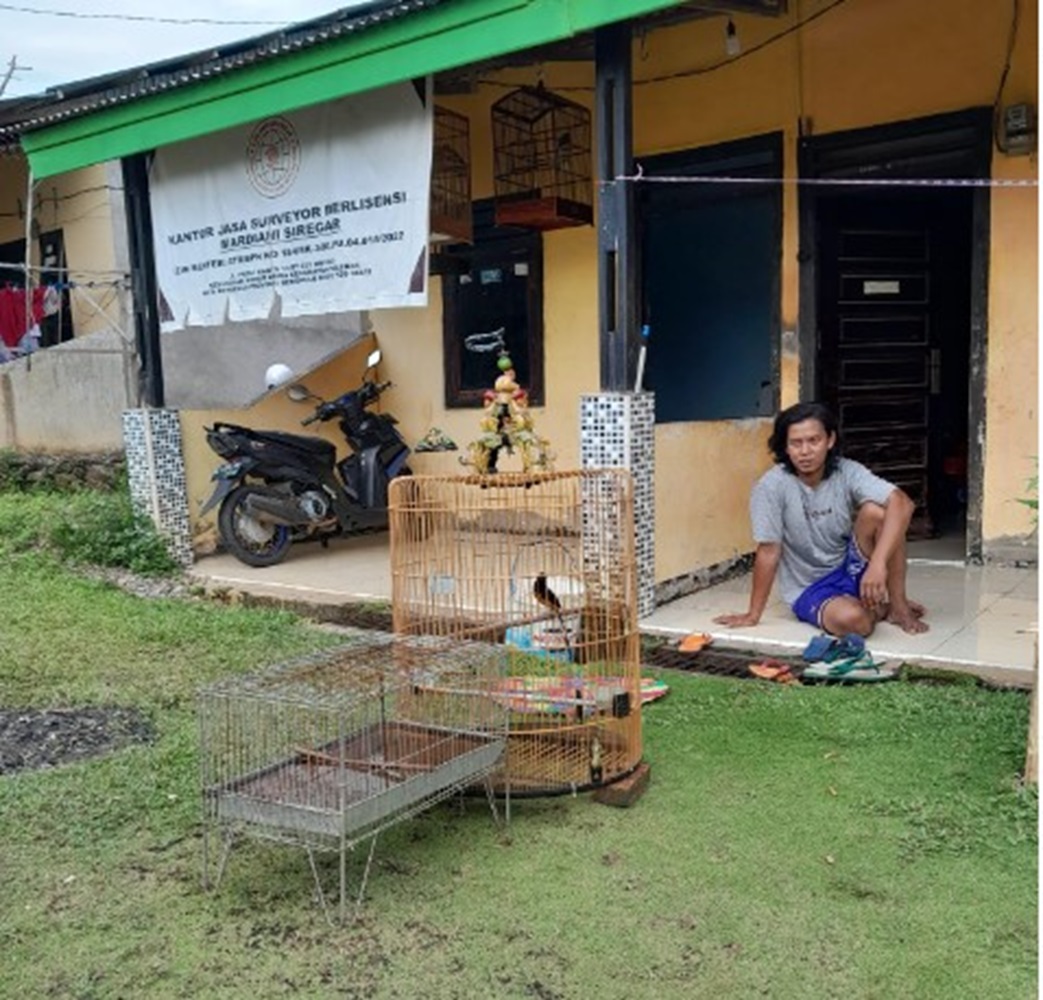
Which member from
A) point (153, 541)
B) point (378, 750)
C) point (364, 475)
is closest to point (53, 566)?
point (153, 541)

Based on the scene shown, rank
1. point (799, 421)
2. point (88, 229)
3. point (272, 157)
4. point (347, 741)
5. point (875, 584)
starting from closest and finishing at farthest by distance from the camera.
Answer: point (347, 741)
point (875, 584)
point (799, 421)
point (272, 157)
point (88, 229)

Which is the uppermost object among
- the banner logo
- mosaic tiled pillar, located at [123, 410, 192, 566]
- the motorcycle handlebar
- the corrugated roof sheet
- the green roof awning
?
the corrugated roof sheet

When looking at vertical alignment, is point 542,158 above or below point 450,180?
above

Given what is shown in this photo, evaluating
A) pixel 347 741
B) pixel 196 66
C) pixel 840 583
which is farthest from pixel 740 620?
pixel 196 66

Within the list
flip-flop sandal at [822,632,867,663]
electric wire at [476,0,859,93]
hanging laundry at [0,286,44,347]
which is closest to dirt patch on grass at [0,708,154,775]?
flip-flop sandal at [822,632,867,663]

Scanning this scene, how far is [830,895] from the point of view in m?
2.68

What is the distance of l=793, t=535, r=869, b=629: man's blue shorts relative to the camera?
4.95 m

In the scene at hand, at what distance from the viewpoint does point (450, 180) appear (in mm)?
7891

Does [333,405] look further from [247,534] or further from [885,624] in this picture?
[885,624]

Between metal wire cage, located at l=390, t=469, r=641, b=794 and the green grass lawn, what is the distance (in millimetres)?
200

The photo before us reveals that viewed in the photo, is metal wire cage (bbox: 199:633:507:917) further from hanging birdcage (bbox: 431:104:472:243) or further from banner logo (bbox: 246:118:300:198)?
hanging birdcage (bbox: 431:104:472:243)

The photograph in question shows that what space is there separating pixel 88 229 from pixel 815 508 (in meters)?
9.20

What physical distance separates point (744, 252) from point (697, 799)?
17.6 ft

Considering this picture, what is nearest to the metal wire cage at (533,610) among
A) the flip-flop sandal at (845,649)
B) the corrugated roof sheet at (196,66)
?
the flip-flop sandal at (845,649)
